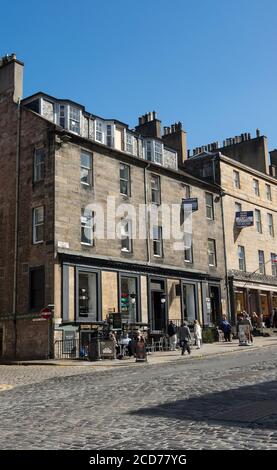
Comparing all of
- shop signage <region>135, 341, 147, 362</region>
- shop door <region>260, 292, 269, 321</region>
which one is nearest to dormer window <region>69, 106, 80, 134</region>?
shop signage <region>135, 341, 147, 362</region>

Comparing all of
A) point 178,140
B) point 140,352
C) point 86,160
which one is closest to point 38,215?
point 86,160

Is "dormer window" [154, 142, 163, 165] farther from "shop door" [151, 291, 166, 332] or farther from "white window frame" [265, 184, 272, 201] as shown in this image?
"white window frame" [265, 184, 272, 201]

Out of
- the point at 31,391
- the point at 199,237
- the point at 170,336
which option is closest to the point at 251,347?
the point at 170,336

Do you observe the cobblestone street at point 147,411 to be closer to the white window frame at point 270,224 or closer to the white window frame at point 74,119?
the white window frame at point 74,119

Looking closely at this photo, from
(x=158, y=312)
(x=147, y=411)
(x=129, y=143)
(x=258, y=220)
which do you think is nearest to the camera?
(x=147, y=411)

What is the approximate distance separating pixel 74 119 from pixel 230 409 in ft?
78.5

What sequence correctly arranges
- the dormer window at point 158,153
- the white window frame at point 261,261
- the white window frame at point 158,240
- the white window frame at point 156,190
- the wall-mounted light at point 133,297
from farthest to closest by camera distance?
the white window frame at point 261,261
the dormer window at point 158,153
the white window frame at point 156,190
the white window frame at point 158,240
the wall-mounted light at point 133,297

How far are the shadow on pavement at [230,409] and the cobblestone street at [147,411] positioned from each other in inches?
0.6

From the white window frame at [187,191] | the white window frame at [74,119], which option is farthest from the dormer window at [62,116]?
the white window frame at [187,191]

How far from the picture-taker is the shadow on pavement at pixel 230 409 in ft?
28.4

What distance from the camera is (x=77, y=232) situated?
28.6 meters

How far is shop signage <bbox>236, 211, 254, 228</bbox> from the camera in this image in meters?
40.0

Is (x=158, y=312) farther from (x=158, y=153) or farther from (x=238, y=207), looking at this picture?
(x=238, y=207)

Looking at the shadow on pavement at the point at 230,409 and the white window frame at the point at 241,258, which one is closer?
the shadow on pavement at the point at 230,409
